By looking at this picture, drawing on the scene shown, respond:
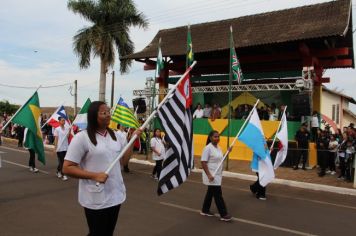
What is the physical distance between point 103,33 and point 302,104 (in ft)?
54.3

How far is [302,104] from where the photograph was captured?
17547 mm

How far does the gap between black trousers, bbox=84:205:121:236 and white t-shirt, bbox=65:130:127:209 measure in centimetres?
5

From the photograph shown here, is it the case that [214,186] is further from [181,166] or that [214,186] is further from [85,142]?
[85,142]

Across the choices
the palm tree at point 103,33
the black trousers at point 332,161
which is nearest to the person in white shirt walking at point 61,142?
the black trousers at point 332,161

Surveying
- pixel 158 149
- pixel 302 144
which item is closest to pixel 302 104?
pixel 302 144

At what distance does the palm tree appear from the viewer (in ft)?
97.4

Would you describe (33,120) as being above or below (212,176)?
above

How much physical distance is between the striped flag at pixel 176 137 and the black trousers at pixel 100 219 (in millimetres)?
1187

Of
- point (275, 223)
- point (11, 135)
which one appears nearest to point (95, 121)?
point (275, 223)

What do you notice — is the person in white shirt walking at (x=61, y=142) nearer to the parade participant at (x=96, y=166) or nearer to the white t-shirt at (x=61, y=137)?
the white t-shirt at (x=61, y=137)

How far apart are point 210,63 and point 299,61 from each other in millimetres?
4586

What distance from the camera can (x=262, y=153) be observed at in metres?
9.30

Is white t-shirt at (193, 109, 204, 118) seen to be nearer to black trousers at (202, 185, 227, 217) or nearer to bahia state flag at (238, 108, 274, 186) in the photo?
bahia state flag at (238, 108, 274, 186)

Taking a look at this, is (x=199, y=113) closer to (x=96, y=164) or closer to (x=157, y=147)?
(x=157, y=147)
